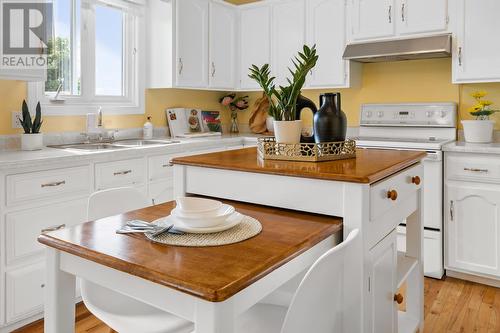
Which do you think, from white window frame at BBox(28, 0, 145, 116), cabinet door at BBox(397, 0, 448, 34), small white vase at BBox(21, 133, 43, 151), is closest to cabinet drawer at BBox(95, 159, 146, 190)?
small white vase at BBox(21, 133, 43, 151)

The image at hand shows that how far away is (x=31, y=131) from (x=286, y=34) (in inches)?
94.4

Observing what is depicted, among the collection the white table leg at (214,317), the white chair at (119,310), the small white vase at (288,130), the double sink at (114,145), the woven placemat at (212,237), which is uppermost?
the small white vase at (288,130)

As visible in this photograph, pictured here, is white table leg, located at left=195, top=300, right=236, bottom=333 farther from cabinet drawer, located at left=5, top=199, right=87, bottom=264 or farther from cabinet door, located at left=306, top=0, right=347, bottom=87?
cabinet door, located at left=306, top=0, right=347, bottom=87

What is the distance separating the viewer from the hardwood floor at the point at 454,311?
2.26 metres

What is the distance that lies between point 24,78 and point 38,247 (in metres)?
0.97

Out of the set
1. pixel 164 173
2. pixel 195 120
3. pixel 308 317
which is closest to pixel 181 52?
pixel 195 120

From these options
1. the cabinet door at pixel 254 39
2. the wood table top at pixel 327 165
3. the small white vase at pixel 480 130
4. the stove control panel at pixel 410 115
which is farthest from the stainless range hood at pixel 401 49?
the wood table top at pixel 327 165

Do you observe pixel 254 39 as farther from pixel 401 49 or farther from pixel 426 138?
pixel 426 138

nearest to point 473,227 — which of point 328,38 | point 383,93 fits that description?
point 383,93

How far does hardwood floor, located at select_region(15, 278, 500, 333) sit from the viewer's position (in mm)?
2260

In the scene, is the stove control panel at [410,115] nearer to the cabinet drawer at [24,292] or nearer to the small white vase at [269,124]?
the small white vase at [269,124]

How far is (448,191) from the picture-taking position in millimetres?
2863

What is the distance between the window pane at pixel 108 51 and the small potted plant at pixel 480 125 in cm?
276

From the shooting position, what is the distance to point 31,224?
2229 millimetres
